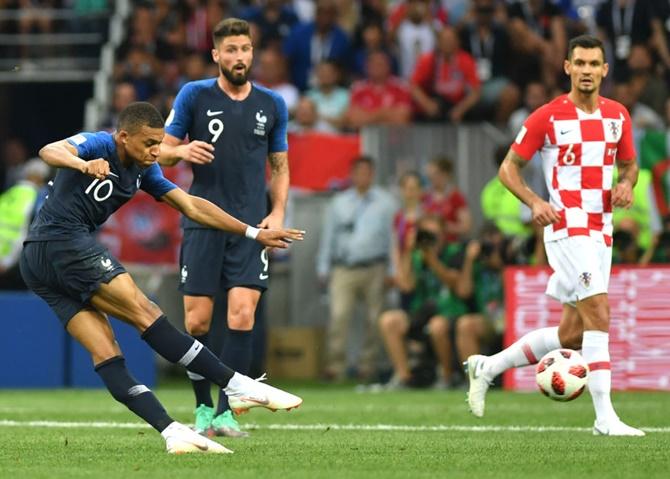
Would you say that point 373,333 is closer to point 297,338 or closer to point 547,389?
point 297,338

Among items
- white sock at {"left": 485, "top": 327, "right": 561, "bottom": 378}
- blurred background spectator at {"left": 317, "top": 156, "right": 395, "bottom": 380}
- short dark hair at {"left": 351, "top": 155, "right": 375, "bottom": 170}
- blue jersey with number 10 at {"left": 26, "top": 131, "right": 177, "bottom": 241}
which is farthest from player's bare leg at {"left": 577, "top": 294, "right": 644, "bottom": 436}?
blurred background spectator at {"left": 317, "top": 156, "right": 395, "bottom": 380}

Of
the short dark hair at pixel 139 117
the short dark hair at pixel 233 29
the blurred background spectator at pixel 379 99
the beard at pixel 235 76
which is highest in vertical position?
the blurred background spectator at pixel 379 99

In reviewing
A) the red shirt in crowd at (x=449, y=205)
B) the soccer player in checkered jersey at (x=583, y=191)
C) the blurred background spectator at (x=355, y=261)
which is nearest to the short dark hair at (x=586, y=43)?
the soccer player in checkered jersey at (x=583, y=191)

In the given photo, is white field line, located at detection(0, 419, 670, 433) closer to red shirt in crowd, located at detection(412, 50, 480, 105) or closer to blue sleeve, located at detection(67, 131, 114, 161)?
blue sleeve, located at detection(67, 131, 114, 161)

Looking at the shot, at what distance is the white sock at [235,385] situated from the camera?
8416 mm

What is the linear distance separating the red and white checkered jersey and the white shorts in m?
0.06

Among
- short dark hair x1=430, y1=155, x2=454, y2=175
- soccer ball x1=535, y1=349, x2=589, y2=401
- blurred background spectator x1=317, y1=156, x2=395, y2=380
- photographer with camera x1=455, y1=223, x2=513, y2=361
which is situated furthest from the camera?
blurred background spectator x1=317, y1=156, x2=395, y2=380

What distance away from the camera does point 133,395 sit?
8.14 metres

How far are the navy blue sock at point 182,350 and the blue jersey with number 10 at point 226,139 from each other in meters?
1.68

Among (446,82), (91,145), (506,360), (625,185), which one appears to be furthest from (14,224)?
(91,145)

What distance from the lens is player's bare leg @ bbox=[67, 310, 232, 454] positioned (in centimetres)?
814

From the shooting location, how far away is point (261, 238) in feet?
29.3

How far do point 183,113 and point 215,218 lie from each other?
49.1 inches

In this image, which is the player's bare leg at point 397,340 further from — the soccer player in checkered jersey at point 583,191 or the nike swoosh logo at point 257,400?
the nike swoosh logo at point 257,400
